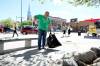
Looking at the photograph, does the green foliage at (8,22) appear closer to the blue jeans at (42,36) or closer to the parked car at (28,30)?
the parked car at (28,30)

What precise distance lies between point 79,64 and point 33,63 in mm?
1591

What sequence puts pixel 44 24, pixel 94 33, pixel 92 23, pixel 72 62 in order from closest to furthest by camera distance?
1. pixel 72 62
2. pixel 44 24
3. pixel 94 33
4. pixel 92 23

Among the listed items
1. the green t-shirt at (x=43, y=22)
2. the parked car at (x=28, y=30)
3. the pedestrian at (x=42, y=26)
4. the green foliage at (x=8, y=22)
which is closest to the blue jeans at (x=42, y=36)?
the pedestrian at (x=42, y=26)

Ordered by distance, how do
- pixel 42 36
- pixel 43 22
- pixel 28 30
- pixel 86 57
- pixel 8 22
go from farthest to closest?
pixel 8 22 → pixel 28 30 → pixel 42 36 → pixel 43 22 → pixel 86 57

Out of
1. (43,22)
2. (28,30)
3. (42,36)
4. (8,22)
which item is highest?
(43,22)

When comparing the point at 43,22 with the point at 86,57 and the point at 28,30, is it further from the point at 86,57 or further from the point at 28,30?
the point at 28,30

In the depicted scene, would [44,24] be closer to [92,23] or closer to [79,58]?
[79,58]

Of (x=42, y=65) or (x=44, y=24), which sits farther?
(x=44, y=24)

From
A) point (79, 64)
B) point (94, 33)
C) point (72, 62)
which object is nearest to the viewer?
point (72, 62)

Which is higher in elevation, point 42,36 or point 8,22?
point 42,36

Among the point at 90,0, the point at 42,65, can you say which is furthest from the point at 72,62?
the point at 90,0

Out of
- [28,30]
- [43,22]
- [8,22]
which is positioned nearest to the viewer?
[43,22]

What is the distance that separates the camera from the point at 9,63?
8.66m

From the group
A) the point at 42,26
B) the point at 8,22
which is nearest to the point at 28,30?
the point at 42,26
